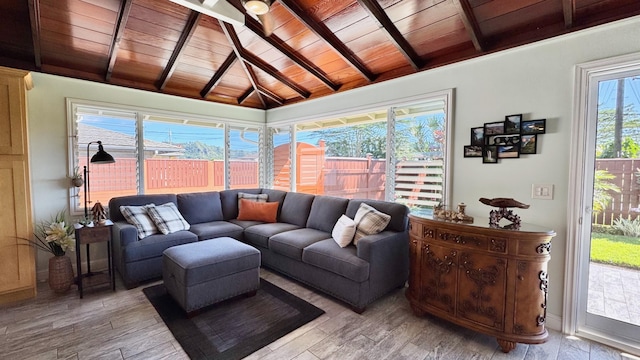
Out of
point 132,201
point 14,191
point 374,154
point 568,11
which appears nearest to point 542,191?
point 568,11

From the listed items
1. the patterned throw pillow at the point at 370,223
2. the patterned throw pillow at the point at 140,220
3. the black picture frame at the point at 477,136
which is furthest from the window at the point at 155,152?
the black picture frame at the point at 477,136

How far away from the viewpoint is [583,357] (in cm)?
208

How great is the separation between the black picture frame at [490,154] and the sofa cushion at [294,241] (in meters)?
1.81

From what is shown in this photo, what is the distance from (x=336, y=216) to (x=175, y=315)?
203cm

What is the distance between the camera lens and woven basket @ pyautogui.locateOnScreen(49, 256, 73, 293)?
2951 millimetres

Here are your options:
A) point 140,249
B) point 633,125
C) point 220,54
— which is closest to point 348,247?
point 140,249

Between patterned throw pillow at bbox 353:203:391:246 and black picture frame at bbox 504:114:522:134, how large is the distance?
1.40 m

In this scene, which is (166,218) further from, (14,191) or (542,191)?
(542,191)

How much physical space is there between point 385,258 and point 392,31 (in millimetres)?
2218

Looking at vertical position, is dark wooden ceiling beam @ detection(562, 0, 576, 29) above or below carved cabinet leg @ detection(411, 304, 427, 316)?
above

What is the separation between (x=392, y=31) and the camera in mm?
2734

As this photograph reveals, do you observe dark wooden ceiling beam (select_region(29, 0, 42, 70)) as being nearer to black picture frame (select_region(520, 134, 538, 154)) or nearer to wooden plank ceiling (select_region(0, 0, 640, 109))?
wooden plank ceiling (select_region(0, 0, 640, 109))

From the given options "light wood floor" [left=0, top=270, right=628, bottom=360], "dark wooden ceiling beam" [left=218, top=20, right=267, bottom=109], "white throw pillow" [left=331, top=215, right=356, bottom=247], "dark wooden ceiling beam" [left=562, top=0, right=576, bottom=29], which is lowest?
"light wood floor" [left=0, top=270, right=628, bottom=360]

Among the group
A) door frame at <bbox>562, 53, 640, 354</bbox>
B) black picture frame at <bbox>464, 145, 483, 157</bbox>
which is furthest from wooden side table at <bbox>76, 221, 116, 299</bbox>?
door frame at <bbox>562, 53, 640, 354</bbox>
